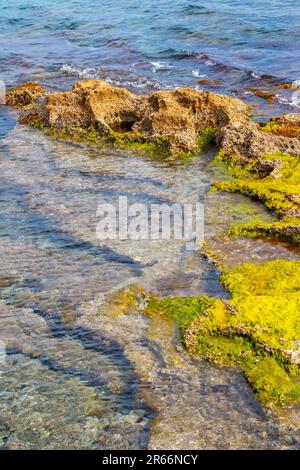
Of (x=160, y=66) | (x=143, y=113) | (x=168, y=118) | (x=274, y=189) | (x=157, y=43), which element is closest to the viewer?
(x=274, y=189)

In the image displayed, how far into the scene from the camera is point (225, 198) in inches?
401

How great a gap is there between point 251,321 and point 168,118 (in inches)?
298

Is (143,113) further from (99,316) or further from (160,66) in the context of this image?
(160,66)

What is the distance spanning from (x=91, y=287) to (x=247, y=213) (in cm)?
341

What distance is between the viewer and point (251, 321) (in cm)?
666

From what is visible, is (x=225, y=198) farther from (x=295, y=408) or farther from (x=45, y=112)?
(x=45, y=112)

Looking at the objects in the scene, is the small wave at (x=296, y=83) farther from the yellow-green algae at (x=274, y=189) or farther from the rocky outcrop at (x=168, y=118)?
the yellow-green algae at (x=274, y=189)

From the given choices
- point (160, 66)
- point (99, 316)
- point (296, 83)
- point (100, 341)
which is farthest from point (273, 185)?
point (160, 66)

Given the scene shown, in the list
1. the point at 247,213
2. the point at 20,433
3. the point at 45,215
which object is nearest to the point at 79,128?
the point at 45,215

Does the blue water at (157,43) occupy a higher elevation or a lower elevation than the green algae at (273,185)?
higher

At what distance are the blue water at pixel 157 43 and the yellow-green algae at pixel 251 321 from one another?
10655 mm

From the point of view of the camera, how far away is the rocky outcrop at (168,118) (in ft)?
38.9

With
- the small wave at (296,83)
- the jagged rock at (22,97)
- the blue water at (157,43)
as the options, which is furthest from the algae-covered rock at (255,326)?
the small wave at (296,83)

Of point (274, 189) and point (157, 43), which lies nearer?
point (274, 189)
